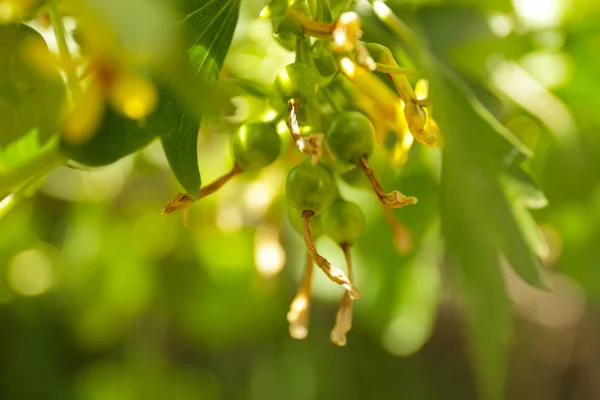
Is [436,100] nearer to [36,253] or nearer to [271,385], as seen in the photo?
[36,253]

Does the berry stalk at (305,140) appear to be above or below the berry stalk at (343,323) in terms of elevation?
above

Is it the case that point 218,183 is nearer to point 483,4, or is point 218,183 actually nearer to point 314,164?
point 314,164

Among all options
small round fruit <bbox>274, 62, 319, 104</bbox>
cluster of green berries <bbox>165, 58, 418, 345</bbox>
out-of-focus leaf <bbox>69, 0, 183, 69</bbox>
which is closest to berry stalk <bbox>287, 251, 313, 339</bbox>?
cluster of green berries <bbox>165, 58, 418, 345</bbox>

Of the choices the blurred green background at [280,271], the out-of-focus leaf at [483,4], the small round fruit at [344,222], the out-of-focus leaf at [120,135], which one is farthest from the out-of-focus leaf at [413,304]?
the out-of-focus leaf at [120,135]

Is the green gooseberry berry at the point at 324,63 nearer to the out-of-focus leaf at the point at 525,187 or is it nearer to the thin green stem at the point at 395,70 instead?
the thin green stem at the point at 395,70

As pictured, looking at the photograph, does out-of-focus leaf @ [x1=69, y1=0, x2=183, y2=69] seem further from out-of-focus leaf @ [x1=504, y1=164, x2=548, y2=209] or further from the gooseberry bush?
out-of-focus leaf @ [x1=504, y1=164, x2=548, y2=209]
